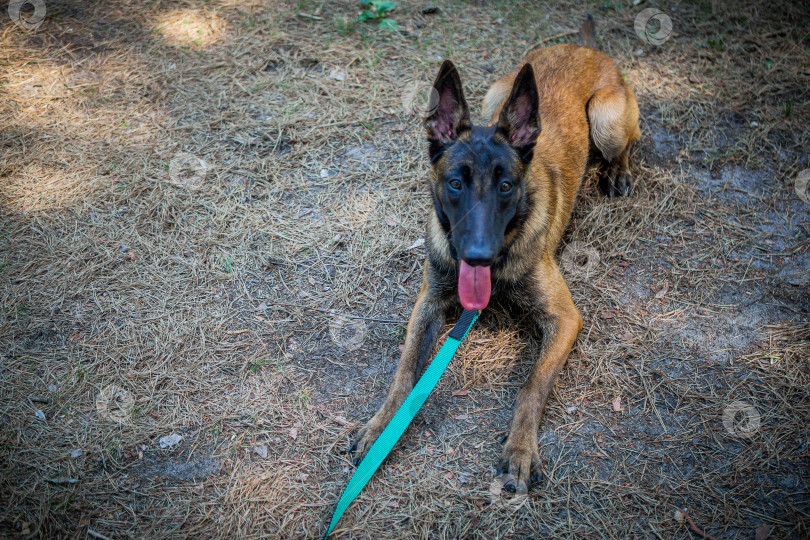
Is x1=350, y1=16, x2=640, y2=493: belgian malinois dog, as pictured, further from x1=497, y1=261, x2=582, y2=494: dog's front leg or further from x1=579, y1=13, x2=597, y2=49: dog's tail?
x1=579, y1=13, x2=597, y2=49: dog's tail

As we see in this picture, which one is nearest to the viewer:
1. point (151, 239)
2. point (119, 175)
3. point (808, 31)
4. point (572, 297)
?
point (572, 297)

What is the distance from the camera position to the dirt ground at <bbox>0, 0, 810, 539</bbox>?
Answer: 276cm

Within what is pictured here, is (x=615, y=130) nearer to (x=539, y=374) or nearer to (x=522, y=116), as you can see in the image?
(x=522, y=116)

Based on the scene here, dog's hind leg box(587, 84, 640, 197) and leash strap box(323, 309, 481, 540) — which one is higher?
dog's hind leg box(587, 84, 640, 197)

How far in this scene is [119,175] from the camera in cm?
439

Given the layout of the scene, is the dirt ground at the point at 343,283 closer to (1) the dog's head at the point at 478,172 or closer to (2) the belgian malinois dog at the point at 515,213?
(2) the belgian malinois dog at the point at 515,213

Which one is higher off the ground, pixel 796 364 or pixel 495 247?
pixel 495 247

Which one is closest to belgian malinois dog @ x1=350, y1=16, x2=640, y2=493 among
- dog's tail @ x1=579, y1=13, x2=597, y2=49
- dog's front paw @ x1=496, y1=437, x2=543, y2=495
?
dog's front paw @ x1=496, y1=437, x2=543, y2=495

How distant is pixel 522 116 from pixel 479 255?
1.00 metres

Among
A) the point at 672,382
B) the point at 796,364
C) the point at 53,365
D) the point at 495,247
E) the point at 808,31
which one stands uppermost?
the point at 808,31

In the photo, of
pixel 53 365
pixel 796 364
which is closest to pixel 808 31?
pixel 796 364

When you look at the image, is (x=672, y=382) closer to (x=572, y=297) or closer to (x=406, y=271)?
(x=572, y=297)

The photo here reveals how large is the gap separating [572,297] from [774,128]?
2826 millimetres

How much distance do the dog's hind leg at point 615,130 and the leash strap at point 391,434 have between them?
7.66 feet
